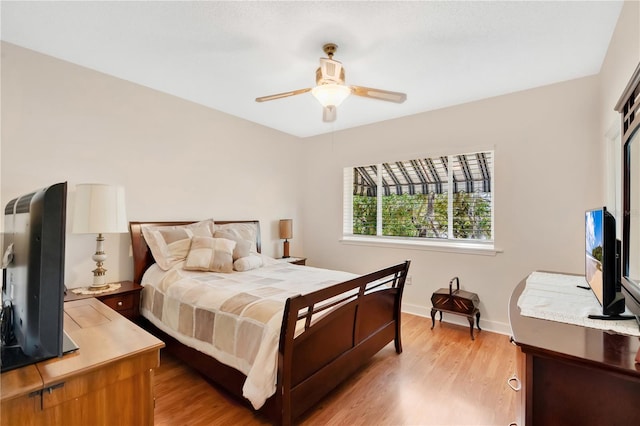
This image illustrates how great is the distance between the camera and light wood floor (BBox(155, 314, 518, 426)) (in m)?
1.85

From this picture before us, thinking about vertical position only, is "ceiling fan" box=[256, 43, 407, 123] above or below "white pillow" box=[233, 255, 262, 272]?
above

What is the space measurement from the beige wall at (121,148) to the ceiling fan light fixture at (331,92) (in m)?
1.98

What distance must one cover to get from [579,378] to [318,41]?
2.34 metres

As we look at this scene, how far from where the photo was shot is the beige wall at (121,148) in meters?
2.39

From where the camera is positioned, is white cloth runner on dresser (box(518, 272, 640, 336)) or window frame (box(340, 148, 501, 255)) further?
window frame (box(340, 148, 501, 255))

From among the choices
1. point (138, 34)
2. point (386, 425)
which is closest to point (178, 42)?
point (138, 34)

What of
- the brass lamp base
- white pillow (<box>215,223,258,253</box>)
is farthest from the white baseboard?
white pillow (<box>215,223,258,253</box>)

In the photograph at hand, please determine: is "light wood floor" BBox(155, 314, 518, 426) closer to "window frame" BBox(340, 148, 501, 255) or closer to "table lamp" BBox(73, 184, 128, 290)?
"window frame" BBox(340, 148, 501, 255)

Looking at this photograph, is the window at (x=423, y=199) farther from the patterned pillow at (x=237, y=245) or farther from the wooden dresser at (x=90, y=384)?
the wooden dresser at (x=90, y=384)

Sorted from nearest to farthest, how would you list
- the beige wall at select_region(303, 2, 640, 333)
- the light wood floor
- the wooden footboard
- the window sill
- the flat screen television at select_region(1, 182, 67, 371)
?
the flat screen television at select_region(1, 182, 67, 371) < the wooden footboard < the light wood floor < the beige wall at select_region(303, 2, 640, 333) < the window sill

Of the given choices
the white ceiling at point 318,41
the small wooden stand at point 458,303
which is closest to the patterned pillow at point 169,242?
the white ceiling at point 318,41

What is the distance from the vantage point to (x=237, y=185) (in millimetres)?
3996

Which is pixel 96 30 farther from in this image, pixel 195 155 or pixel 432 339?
pixel 432 339

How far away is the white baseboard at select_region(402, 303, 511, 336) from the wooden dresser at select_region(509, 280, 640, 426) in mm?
2469
